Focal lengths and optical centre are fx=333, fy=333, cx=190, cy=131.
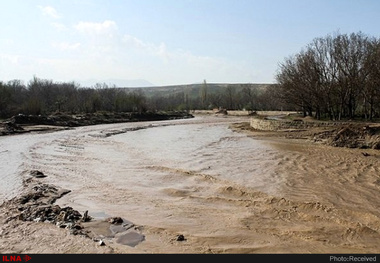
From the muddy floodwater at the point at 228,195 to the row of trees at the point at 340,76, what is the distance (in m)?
13.5

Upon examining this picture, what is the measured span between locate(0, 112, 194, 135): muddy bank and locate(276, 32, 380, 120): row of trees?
32.3 metres

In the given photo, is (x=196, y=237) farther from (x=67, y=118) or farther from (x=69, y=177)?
(x=67, y=118)

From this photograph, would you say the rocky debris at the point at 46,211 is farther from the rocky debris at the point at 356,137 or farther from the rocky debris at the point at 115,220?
the rocky debris at the point at 356,137

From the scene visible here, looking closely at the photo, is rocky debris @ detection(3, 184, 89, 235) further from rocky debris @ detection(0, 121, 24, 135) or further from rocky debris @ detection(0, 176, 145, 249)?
rocky debris @ detection(0, 121, 24, 135)

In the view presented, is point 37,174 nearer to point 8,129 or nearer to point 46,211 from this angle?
point 46,211

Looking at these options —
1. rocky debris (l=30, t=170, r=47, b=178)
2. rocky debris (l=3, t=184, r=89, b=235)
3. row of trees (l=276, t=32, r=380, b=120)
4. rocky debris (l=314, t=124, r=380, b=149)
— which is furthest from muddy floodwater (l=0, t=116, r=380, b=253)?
row of trees (l=276, t=32, r=380, b=120)

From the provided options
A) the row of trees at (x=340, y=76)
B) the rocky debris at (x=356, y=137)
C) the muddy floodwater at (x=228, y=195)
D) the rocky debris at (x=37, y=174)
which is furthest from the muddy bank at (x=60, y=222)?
the row of trees at (x=340, y=76)

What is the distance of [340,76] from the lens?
34125 millimetres

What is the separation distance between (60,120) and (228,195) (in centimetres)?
4676

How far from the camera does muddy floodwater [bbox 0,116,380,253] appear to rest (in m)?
7.49
